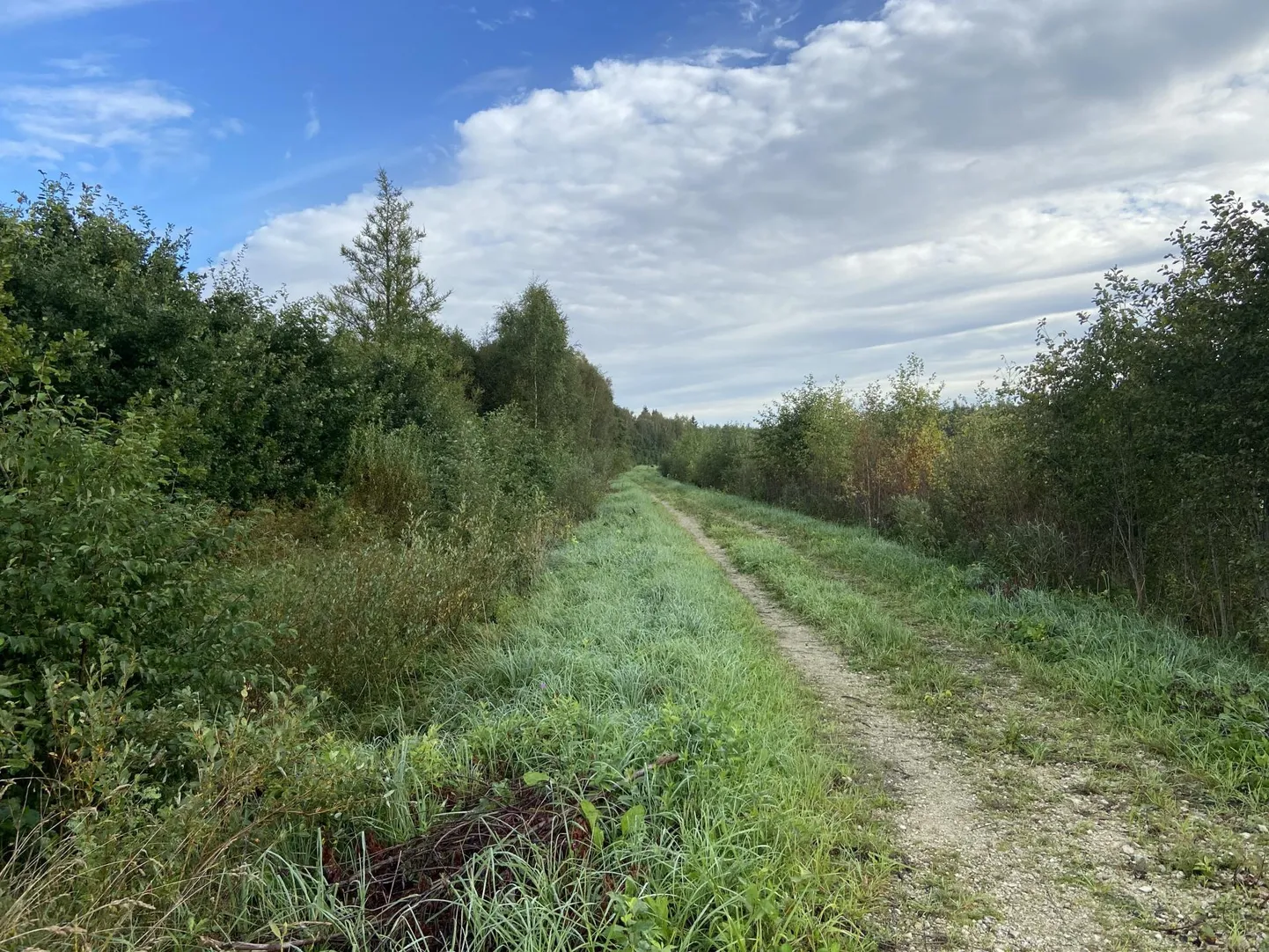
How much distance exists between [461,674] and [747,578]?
6.80 m

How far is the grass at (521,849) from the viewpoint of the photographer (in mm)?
2191

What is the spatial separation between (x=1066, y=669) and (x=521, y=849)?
212 inches

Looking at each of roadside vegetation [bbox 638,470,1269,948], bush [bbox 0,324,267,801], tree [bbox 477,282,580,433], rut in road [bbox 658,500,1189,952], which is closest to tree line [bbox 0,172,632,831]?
bush [bbox 0,324,267,801]

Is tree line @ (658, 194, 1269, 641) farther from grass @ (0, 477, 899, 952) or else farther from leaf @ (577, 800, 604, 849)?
leaf @ (577, 800, 604, 849)

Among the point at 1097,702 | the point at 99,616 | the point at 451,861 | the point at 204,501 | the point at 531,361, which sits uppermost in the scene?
the point at 531,361

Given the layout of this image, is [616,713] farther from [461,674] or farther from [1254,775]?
[1254,775]

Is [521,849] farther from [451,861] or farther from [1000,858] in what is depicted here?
[1000,858]

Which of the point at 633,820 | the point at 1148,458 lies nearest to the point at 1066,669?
the point at 1148,458

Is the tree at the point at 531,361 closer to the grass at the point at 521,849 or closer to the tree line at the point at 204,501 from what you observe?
the tree line at the point at 204,501

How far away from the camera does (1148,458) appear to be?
6934mm

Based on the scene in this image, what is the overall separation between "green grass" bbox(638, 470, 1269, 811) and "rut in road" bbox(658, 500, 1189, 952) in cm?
68

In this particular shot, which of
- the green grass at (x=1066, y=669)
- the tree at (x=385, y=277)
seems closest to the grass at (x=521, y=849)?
the green grass at (x=1066, y=669)

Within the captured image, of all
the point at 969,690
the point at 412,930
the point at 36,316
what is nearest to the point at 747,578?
the point at 969,690

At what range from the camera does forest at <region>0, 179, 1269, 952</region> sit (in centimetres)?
244
